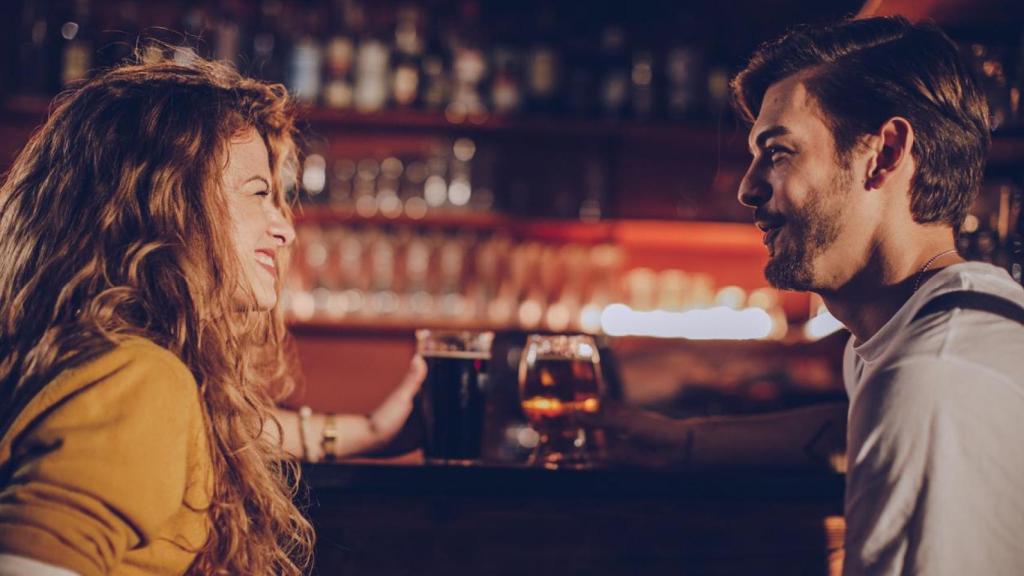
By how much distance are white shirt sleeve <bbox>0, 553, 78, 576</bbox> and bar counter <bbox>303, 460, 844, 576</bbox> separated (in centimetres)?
47

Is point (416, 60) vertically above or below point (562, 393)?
above

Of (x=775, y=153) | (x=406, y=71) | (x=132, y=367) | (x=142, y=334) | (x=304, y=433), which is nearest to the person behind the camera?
(x=132, y=367)

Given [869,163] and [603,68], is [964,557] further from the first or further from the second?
[603,68]

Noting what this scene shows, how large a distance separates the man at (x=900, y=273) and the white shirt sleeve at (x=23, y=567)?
796mm

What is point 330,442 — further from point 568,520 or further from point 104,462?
point 104,462

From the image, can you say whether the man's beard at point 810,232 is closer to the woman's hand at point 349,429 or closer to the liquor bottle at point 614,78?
the woman's hand at point 349,429

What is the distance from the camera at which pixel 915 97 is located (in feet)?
4.29

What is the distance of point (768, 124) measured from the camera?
55.5 inches

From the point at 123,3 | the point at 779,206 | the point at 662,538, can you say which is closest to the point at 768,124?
the point at 779,206

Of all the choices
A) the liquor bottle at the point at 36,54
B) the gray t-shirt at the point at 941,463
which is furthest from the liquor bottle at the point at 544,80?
the gray t-shirt at the point at 941,463

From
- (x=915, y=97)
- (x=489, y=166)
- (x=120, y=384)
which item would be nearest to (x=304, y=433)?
(x=120, y=384)

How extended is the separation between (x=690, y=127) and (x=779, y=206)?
92.7 inches

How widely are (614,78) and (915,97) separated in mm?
2424

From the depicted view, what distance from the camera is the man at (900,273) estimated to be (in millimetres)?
934
